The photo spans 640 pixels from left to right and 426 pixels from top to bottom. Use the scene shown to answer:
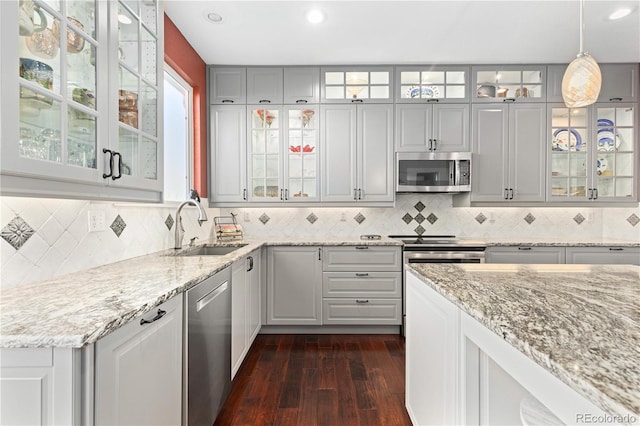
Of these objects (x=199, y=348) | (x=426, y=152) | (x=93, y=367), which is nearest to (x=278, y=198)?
(x=426, y=152)

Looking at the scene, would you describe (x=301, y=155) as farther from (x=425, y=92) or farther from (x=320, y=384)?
(x=320, y=384)

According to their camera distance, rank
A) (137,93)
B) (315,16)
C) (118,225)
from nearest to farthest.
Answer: (137,93) < (118,225) < (315,16)

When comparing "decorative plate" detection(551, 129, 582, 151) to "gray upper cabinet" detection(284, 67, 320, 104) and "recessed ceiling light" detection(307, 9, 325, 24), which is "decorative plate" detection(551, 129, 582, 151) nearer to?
"gray upper cabinet" detection(284, 67, 320, 104)

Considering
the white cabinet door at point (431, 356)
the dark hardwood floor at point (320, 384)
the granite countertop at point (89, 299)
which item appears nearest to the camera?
the granite countertop at point (89, 299)

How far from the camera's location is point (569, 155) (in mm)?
3420

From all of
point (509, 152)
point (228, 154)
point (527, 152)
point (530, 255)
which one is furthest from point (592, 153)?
point (228, 154)

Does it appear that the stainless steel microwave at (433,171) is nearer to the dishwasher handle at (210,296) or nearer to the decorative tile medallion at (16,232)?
the dishwasher handle at (210,296)

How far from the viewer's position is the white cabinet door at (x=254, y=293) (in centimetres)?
272

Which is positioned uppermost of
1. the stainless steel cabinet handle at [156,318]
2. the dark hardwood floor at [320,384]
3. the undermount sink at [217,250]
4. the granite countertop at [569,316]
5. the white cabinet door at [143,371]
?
the granite countertop at [569,316]

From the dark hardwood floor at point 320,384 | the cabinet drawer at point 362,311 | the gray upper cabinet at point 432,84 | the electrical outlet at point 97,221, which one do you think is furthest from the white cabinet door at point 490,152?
the electrical outlet at point 97,221

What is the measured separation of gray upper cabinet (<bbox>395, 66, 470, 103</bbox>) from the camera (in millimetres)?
3424

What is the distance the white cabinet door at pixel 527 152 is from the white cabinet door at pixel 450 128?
476mm

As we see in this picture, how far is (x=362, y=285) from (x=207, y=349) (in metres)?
1.82

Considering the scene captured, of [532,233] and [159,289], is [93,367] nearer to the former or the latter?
[159,289]
